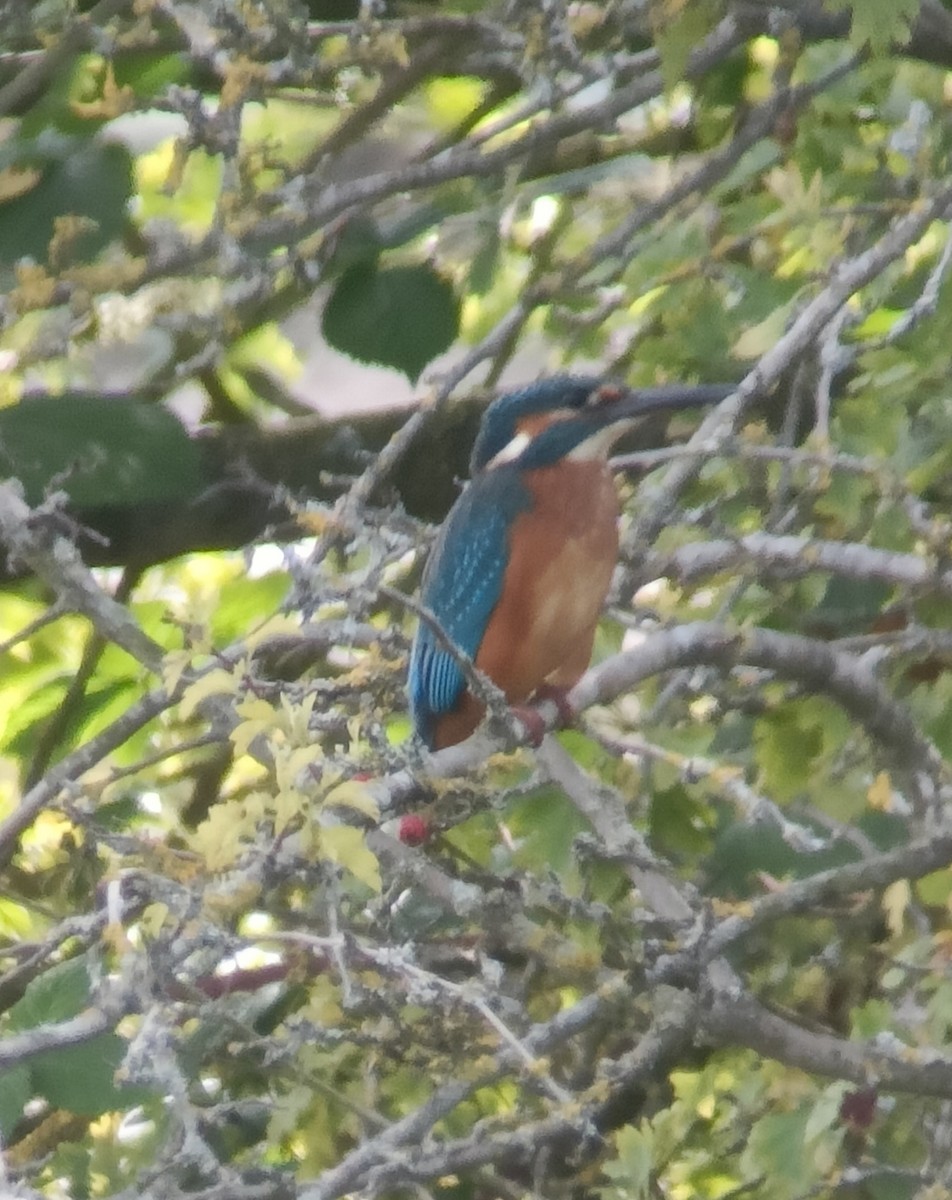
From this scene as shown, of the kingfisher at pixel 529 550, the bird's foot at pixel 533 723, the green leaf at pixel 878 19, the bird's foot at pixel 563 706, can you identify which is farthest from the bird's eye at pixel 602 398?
the green leaf at pixel 878 19

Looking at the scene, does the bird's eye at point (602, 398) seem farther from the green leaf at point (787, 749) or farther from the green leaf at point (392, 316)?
the green leaf at point (787, 749)

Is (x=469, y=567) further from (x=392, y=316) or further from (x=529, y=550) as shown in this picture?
(x=392, y=316)

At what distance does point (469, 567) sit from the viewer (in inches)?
83.4

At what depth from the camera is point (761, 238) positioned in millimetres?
2170

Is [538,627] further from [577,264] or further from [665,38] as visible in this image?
[665,38]

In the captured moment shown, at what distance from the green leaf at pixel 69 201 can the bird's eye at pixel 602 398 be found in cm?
63

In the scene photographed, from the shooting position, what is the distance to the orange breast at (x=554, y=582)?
1994 mm

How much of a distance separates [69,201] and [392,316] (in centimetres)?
40

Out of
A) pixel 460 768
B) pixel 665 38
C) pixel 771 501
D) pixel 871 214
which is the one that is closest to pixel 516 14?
pixel 665 38

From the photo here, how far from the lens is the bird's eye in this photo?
2.20 metres

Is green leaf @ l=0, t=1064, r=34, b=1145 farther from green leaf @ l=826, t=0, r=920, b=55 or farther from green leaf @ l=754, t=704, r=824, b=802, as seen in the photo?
green leaf @ l=826, t=0, r=920, b=55

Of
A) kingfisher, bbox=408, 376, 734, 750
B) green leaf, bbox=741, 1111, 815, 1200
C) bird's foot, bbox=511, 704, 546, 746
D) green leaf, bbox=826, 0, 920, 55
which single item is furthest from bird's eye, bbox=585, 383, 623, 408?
green leaf, bbox=741, 1111, 815, 1200

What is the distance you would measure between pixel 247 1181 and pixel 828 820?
78cm

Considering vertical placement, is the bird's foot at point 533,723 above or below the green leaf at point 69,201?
below
